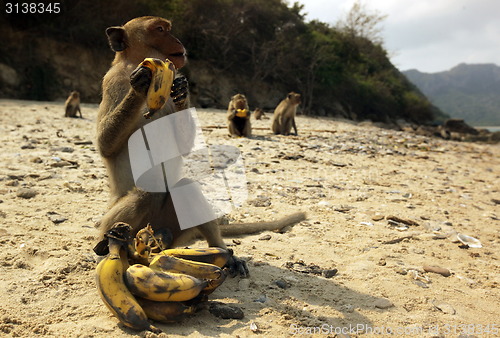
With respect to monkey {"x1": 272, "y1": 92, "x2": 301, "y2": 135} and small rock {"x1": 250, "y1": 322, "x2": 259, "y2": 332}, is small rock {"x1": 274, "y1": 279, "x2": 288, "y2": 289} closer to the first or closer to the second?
small rock {"x1": 250, "y1": 322, "x2": 259, "y2": 332}

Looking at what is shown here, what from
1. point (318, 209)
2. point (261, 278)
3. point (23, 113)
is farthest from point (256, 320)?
point (23, 113)

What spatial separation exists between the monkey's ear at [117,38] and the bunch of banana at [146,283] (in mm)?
1671

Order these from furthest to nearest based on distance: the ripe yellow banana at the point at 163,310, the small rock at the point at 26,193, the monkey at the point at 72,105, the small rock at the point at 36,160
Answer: the monkey at the point at 72,105 → the small rock at the point at 36,160 → the small rock at the point at 26,193 → the ripe yellow banana at the point at 163,310

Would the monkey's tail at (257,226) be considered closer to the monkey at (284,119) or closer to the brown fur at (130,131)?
the brown fur at (130,131)

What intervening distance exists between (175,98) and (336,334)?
1.92m

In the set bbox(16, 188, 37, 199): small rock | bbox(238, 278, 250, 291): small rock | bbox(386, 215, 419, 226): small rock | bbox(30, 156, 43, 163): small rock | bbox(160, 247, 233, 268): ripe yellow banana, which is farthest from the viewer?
bbox(30, 156, 43, 163): small rock

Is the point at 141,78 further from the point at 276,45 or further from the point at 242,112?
the point at 276,45

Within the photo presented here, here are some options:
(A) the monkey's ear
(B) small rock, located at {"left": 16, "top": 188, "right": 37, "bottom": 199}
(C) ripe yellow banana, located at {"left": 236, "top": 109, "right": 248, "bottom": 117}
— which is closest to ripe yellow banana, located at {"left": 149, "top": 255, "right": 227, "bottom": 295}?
(A) the monkey's ear

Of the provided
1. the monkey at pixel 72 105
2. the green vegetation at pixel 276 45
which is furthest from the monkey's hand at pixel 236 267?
the green vegetation at pixel 276 45

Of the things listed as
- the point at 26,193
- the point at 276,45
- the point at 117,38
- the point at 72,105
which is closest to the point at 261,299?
the point at 117,38

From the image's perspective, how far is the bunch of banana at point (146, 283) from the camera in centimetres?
241

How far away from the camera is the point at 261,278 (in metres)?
3.42

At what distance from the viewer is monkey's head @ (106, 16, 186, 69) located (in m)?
3.49

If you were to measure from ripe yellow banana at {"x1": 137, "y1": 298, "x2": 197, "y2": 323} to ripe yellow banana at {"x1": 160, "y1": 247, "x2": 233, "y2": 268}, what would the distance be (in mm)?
440
